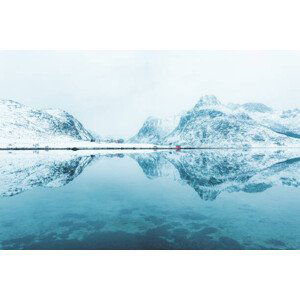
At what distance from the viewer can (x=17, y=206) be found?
995 inches

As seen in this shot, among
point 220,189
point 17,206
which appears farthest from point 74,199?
point 220,189

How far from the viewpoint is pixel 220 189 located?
3578cm

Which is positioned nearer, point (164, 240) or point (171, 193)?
point (164, 240)

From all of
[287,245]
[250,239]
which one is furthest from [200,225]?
[287,245]

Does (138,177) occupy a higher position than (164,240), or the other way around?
(164,240)

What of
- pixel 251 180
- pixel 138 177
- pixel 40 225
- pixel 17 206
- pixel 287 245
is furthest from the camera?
pixel 138 177

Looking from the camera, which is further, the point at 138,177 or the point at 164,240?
the point at 138,177

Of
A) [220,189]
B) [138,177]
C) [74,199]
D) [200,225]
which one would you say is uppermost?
[200,225]

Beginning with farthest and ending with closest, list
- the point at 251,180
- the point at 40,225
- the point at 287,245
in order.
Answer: the point at 251,180 → the point at 40,225 → the point at 287,245

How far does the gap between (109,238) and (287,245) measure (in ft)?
33.0

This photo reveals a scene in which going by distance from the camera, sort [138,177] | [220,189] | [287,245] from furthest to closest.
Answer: [138,177] < [220,189] < [287,245]

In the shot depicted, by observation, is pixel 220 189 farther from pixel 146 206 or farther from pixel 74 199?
pixel 74 199

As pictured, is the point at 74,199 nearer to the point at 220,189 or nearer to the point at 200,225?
the point at 200,225

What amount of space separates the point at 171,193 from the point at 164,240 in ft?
53.1
